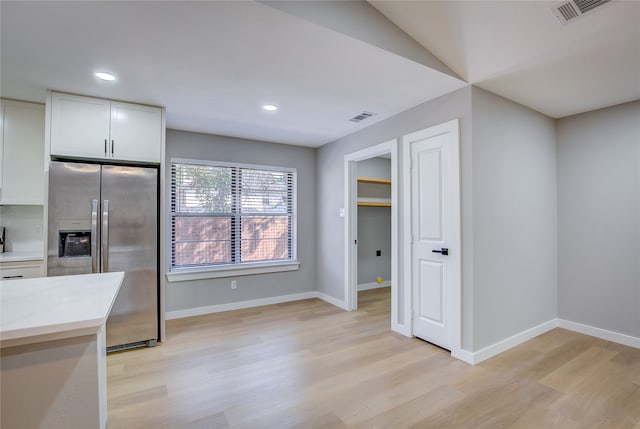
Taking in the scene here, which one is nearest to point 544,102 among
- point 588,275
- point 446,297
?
point 588,275

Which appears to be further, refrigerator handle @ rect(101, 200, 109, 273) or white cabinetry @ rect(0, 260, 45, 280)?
refrigerator handle @ rect(101, 200, 109, 273)

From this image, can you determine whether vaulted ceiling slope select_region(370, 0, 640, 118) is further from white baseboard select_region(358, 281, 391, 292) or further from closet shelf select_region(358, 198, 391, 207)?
white baseboard select_region(358, 281, 391, 292)

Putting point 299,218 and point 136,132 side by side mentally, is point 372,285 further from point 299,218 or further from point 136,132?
point 136,132

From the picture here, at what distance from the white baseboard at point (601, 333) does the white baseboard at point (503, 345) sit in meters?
0.18

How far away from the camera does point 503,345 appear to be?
9.69 feet

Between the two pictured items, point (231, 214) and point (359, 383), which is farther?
point (231, 214)

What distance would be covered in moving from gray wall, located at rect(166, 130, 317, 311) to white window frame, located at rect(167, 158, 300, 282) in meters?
0.07

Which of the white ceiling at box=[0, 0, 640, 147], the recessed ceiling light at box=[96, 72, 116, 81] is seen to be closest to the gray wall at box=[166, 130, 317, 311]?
the white ceiling at box=[0, 0, 640, 147]

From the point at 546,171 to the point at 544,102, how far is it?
830 millimetres

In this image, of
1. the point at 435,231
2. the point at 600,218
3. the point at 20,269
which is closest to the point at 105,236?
the point at 20,269

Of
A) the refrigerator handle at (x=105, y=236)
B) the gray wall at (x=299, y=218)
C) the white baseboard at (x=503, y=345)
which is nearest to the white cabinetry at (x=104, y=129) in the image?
the refrigerator handle at (x=105, y=236)

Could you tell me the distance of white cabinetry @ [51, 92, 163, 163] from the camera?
282 centimetres

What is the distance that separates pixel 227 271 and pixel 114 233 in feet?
5.37

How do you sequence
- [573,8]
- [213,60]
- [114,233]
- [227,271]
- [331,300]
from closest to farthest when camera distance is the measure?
[573,8] → [213,60] → [114,233] → [227,271] → [331,300]
